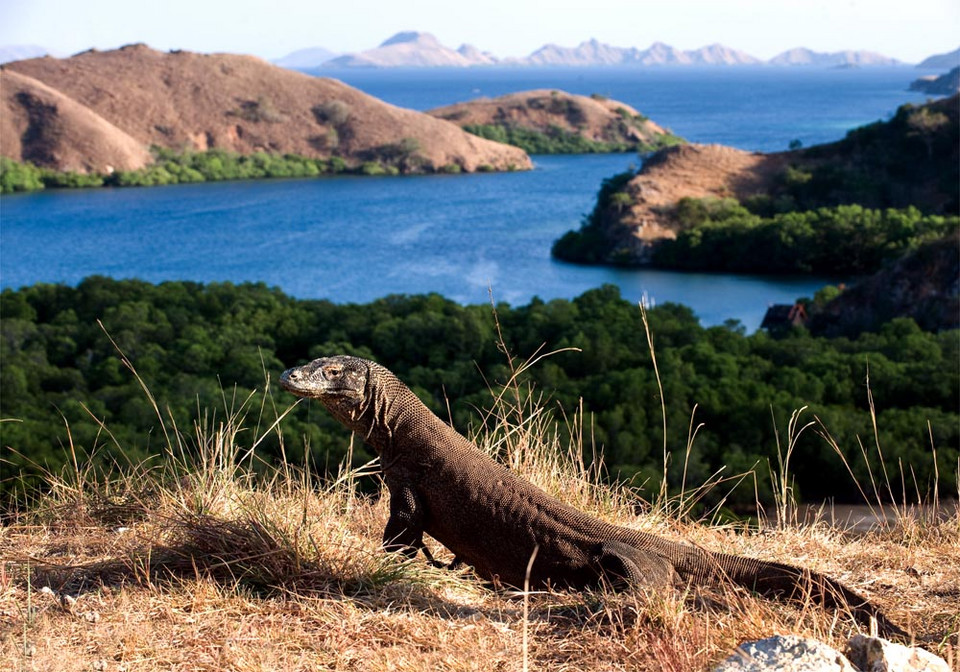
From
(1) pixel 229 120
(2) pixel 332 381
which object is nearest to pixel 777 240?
(2) pixel 332 381

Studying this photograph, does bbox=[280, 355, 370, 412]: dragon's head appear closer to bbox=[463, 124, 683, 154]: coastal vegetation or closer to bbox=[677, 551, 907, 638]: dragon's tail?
bbox=[677, 551, 907, 638]: dragon's tail

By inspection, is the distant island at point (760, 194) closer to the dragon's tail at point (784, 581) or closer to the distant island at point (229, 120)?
the distant island at point (229, 120)

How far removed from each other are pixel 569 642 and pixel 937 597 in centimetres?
165

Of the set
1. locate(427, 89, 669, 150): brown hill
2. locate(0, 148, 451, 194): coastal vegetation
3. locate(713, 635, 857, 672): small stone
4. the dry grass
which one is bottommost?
the dry grass

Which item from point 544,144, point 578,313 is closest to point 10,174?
point 544,144

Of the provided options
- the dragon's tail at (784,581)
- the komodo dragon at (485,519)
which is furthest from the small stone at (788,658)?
the komodo dragon at (485,519)

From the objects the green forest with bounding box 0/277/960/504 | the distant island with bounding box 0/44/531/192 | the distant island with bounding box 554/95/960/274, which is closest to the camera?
the green forest with bounding box 0/277/960/504

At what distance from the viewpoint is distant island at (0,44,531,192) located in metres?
91.7

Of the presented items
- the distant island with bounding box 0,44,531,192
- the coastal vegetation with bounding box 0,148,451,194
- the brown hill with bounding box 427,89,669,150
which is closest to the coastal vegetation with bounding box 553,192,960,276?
the coastal vegetation with bounding box 0,148,451,194

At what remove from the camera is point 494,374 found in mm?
21531

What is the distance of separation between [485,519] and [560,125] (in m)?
117

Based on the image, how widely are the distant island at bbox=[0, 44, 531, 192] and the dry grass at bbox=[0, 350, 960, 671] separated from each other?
87.3 metres

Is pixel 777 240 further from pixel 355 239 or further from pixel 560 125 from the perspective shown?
A: pixel 560 125

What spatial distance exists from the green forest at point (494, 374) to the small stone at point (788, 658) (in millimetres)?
9652
